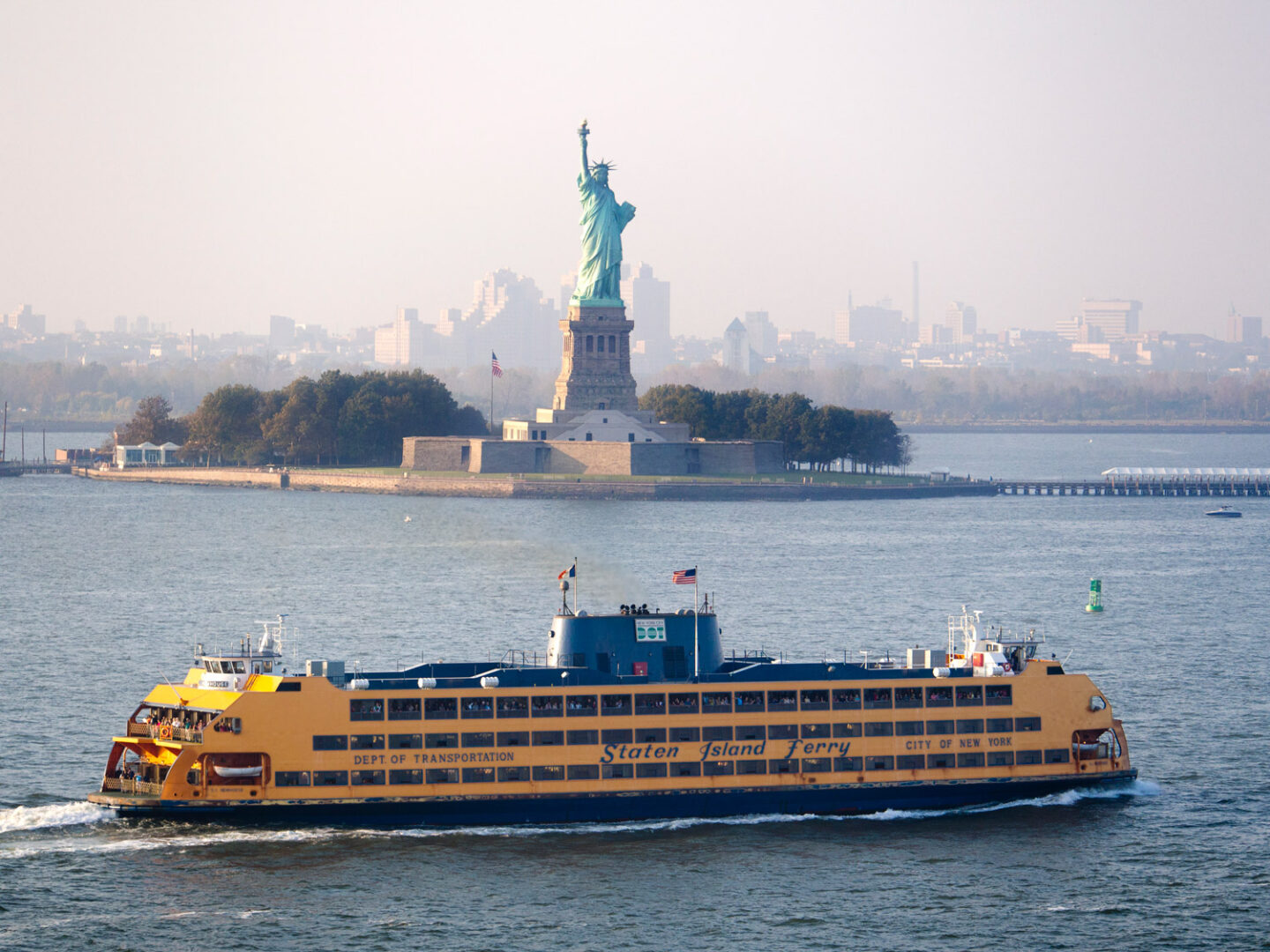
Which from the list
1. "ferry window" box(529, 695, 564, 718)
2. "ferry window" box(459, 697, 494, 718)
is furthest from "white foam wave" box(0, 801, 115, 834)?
"ferry window" box(529, 695, 564, 718)

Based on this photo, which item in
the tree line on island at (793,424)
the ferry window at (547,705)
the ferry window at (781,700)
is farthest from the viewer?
the tree line on island at (793,424)

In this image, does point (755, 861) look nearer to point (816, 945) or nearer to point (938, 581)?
point (816, 945)

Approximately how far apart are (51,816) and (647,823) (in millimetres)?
11002

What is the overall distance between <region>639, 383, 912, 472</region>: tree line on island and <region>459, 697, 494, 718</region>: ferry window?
97.7m

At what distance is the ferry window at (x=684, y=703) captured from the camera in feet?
117

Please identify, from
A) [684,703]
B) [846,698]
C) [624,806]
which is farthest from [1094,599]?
[624,806]

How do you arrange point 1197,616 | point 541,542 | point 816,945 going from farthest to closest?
1. point 541,542
2. point 1197,616
3. point 816,945

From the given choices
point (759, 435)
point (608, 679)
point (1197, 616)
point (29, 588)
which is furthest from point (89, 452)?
point (608, 679)

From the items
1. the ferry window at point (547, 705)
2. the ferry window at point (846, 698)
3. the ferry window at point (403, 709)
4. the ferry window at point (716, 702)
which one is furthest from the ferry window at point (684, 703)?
the ferry window at point (403, 709)

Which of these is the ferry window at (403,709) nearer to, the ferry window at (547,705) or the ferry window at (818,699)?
the ferry window at (547,705)

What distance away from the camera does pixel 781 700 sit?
35969 mm

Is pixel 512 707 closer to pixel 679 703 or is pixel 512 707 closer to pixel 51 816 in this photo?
pixel 679 703

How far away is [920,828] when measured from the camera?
35.9 metres

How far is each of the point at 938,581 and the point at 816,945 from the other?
1743 inches
